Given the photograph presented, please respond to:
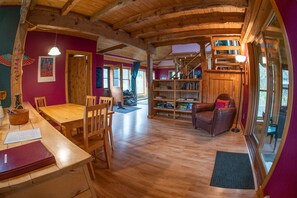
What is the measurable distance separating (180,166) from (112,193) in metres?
1.06

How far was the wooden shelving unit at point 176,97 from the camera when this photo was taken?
192 inches

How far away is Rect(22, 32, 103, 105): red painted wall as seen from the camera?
12.0ft

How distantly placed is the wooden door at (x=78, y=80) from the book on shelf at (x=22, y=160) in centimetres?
406

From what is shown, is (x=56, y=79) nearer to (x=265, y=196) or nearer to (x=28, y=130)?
(x=28, y=130)

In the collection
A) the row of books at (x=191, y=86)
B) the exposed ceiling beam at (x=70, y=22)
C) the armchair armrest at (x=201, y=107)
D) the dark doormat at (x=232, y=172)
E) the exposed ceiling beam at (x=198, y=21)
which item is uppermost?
the exposed ceiling beam at (x=198, y=21)

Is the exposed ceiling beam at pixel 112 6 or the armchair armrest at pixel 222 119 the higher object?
the exposed ceiling beam at pixel 112 6

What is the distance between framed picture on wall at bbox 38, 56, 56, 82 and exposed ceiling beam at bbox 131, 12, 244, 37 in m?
2.40

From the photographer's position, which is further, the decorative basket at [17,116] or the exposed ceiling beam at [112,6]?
the exposed ceiling beam at [112,6]

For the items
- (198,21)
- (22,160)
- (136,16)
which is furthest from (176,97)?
(22,160)

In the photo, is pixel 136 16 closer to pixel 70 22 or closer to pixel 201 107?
pixel 70 22

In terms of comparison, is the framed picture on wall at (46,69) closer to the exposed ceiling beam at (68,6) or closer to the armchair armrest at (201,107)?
the exposed ceiling beam at (68,6)

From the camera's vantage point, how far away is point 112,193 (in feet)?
6.17

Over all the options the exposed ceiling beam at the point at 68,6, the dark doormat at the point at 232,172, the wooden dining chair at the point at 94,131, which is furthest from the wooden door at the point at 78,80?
the dark doormat at the point at 232,172

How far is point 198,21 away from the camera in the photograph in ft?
11.5
